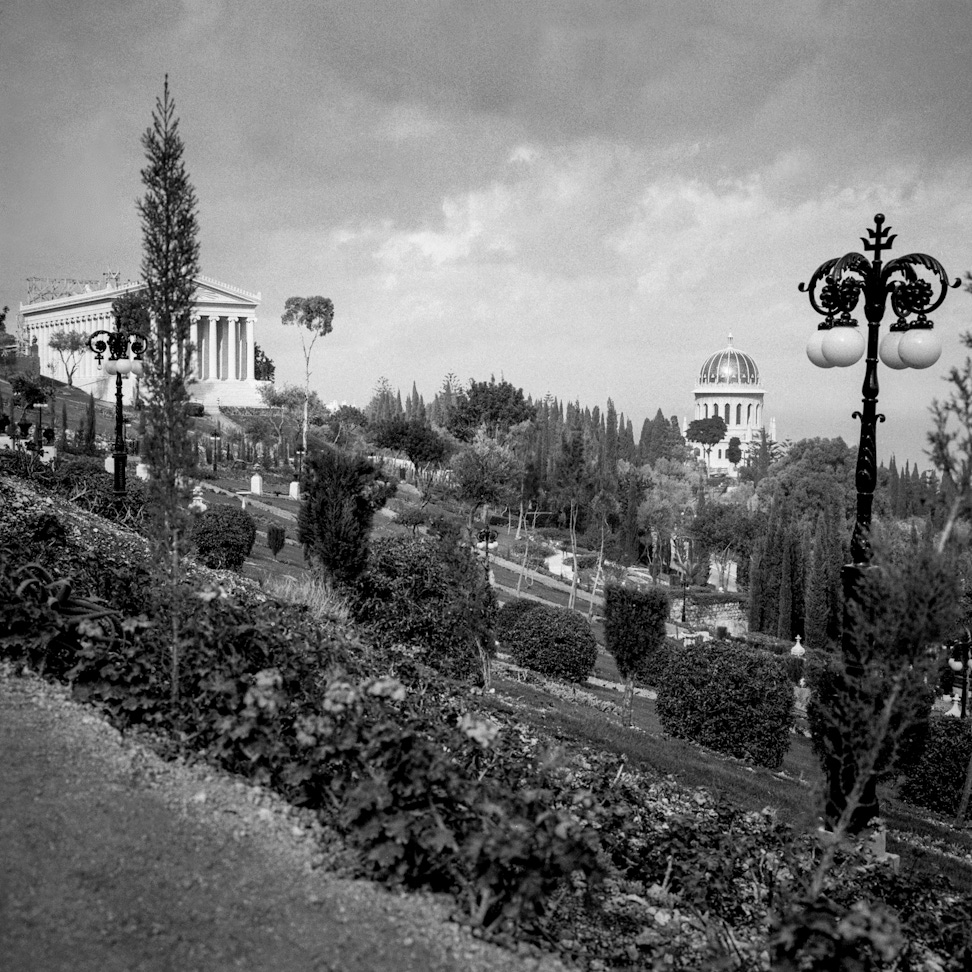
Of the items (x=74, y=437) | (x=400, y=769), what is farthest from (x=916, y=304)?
(x=74, y=437)

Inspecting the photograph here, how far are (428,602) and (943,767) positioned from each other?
930cm

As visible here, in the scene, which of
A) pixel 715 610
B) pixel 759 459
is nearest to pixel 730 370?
pixel 759 459

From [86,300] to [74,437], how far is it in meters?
43.3

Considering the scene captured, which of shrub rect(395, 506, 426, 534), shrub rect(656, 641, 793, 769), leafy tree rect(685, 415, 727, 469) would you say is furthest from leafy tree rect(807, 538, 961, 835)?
leafy tree rect(685, 415, 727, 469)

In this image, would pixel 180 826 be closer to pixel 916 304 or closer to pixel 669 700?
pixel 916 304

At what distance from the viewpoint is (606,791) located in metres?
6.78

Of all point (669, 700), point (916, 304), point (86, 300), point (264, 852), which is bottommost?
point (669, 700)

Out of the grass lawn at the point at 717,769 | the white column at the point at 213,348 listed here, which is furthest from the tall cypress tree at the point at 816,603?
the white column at the point at 213,348

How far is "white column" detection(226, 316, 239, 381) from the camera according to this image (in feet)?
263

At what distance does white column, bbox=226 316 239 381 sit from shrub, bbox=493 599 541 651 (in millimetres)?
63318

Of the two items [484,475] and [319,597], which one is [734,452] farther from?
[319,597]

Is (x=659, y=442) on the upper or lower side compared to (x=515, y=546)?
upper

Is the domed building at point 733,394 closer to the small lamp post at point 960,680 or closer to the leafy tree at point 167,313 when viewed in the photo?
the small lamp post at point 960,680

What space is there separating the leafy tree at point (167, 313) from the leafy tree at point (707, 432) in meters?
112
